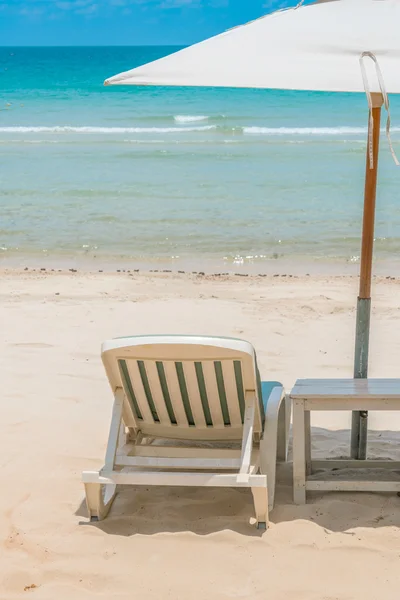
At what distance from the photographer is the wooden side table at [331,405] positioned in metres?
3.57

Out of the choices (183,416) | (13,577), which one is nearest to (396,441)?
(183,416)

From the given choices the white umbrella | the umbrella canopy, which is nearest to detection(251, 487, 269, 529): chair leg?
the white umbrella

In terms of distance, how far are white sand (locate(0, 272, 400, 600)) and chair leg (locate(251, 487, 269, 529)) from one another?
0.05m

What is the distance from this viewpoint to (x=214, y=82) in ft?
10.6

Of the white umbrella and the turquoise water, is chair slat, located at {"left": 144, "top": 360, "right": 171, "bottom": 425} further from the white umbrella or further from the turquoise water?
the turquoise water

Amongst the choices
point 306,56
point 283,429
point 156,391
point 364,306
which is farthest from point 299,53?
point 283,429

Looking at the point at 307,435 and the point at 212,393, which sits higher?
the point at 212,393

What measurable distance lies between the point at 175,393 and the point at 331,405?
27.0 inches

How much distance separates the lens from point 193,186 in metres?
14.3

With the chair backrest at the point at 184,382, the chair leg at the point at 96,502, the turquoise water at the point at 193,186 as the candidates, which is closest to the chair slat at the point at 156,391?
the chair backrest at the point at 184,382

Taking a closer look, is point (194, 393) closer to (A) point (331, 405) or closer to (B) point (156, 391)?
(B) point (156, 391)

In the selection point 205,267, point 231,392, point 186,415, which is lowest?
point 205,267

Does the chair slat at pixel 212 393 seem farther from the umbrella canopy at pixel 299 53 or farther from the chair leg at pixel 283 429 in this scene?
the umbrella canopy at pixel 299 53

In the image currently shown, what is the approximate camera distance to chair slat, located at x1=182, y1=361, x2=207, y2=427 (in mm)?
3555
